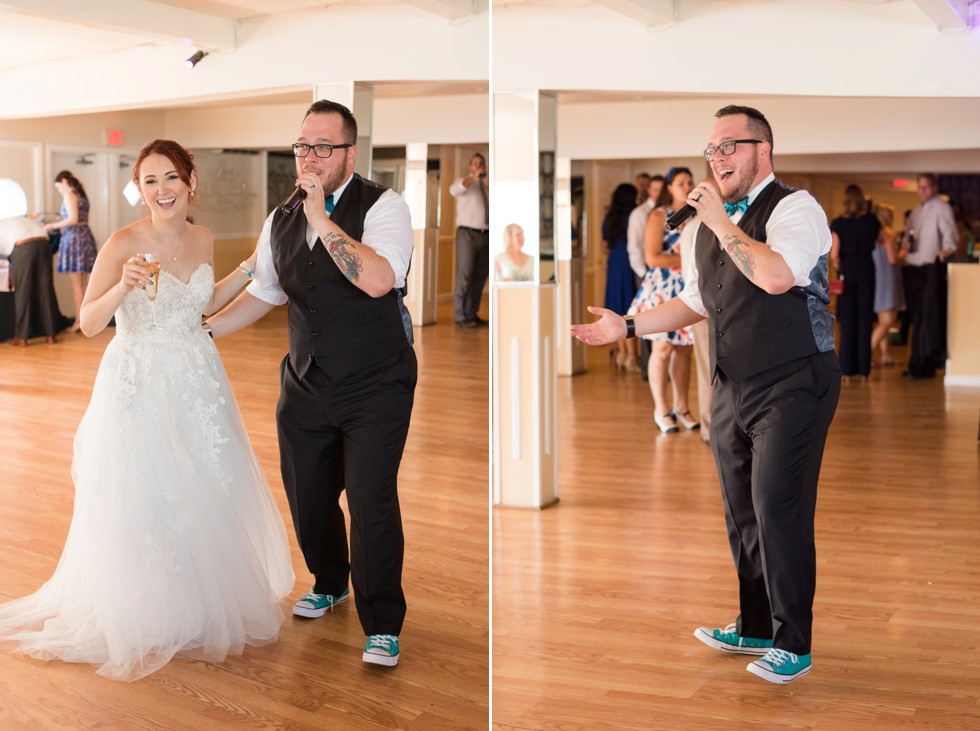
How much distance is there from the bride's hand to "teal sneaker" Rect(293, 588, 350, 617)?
79 cm

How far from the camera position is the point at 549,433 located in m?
4.83

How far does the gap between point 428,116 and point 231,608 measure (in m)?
1.23

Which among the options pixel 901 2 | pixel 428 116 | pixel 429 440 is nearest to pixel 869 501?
pixel 901 2

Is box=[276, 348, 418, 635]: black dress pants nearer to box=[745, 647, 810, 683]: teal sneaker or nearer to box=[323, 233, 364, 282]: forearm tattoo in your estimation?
box=[323, 233, 364, 282]: forearm tattoo

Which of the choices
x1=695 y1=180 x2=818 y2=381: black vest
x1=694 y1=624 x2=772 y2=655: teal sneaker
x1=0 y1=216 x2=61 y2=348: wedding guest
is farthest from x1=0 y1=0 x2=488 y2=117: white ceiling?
x1=694 y1=624 x2=772 y2=655: teal sneaker

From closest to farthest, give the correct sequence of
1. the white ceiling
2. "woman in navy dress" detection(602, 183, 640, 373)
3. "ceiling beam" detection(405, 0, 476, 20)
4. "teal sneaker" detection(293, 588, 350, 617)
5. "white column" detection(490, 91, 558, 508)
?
1. the white ceiling
2. "ceiling beam" detection(405, 0, 476, 20)
3. "teal sneaker" detection(293, 588, 350, 617)
4. "white column" detection(490, 91, 558, 508)
5. "woman in navy dress" detection(602, 183, 640, 373)

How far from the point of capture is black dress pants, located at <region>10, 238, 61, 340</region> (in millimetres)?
1992

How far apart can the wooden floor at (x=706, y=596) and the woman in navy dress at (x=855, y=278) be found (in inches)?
93.7

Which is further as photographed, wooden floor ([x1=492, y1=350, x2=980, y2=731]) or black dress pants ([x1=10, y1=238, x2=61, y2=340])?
wooden floor ([x1=492, y1=350, x2=980, y2=731])

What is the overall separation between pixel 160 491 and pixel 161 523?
0.24 feet

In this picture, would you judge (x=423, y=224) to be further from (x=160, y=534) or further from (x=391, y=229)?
(x=160, y=534)

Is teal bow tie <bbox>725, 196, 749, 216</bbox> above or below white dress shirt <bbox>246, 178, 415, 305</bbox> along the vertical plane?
above

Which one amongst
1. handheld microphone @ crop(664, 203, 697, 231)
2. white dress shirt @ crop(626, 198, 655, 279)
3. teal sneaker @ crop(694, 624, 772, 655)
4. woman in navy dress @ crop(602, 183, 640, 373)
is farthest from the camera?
woman in navy dress @ crop(602, 183, 640, 373)

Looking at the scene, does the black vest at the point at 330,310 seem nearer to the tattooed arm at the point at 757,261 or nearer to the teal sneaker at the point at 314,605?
the teal sneaker at the point at 314,605
